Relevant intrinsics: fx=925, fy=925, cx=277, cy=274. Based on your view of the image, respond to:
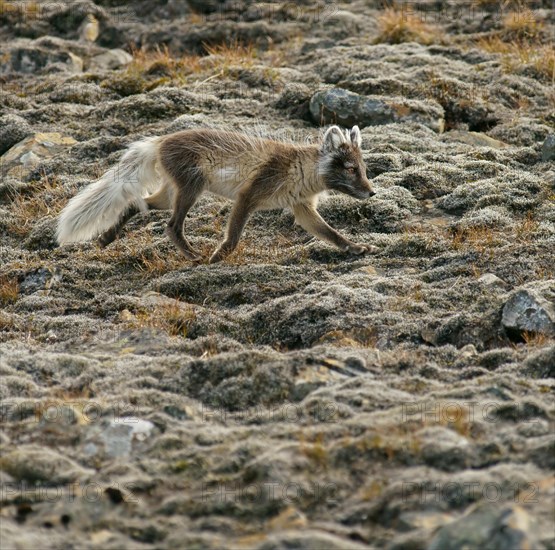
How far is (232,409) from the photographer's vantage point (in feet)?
21.8

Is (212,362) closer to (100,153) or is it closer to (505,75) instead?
(100,153)

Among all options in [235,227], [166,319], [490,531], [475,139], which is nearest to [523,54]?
[475,139]

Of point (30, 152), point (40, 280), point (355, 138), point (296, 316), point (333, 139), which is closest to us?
point (296, 316)

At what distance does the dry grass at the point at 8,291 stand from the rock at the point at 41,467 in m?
3.90

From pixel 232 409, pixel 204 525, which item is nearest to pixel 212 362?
pixel 232 409

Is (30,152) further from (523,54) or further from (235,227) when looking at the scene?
(523,54)

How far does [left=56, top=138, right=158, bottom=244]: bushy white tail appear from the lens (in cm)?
1001

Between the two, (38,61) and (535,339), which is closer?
(535,339)

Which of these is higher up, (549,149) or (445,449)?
(445,449)

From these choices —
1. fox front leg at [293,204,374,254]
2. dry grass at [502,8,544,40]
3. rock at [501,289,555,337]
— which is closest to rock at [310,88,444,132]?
fox front leg at [293,204,374,254]

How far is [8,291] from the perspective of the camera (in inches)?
375

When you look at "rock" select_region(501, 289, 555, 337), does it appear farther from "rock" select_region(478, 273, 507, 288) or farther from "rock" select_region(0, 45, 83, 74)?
"rock" select_region(0, 45, 83, 74)

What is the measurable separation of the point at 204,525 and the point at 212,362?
2073 millimetres

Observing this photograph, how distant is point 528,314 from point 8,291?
204 inches
